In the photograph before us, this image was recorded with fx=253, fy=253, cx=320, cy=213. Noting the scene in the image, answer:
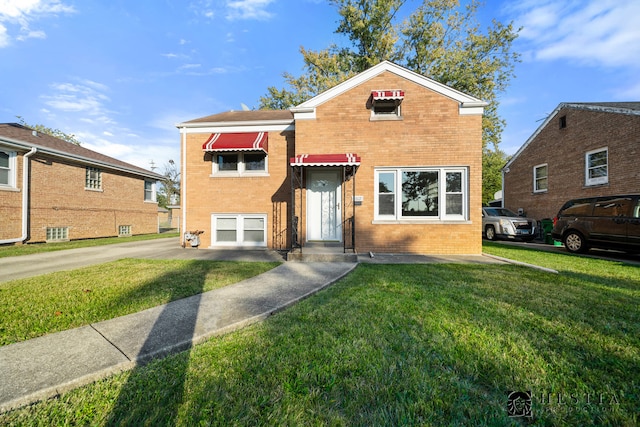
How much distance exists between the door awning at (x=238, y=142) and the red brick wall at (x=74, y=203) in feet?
27.9

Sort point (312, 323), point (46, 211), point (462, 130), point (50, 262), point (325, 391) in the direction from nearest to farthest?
point (325, 391) < point (312, 323) < point (50, 262) < point (462, 130) < point (46, 211)

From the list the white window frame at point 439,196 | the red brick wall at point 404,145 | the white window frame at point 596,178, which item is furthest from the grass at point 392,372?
the white window frame at point 596,178

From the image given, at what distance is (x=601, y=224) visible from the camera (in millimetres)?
8164

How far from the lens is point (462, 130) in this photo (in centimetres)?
798

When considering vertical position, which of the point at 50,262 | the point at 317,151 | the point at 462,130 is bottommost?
the point at 50,262

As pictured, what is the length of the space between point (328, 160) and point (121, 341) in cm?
608

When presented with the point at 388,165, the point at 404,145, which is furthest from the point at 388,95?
the point at 388,165

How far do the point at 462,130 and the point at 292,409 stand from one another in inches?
346

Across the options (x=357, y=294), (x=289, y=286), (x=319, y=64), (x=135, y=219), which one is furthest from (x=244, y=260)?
(x=319, y=64)

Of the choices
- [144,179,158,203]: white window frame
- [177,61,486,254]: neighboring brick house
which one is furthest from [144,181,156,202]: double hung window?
[177,61,486,254]: neighboring brick house

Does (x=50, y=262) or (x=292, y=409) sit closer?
(x=292, y=409)

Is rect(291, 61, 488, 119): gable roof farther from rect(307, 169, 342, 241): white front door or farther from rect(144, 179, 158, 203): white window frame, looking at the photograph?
rect(144, 179, 158, 203): white window frame

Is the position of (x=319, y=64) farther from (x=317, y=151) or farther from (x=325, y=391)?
(x=325, y=391)

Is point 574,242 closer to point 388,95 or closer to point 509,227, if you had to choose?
point 509,227
